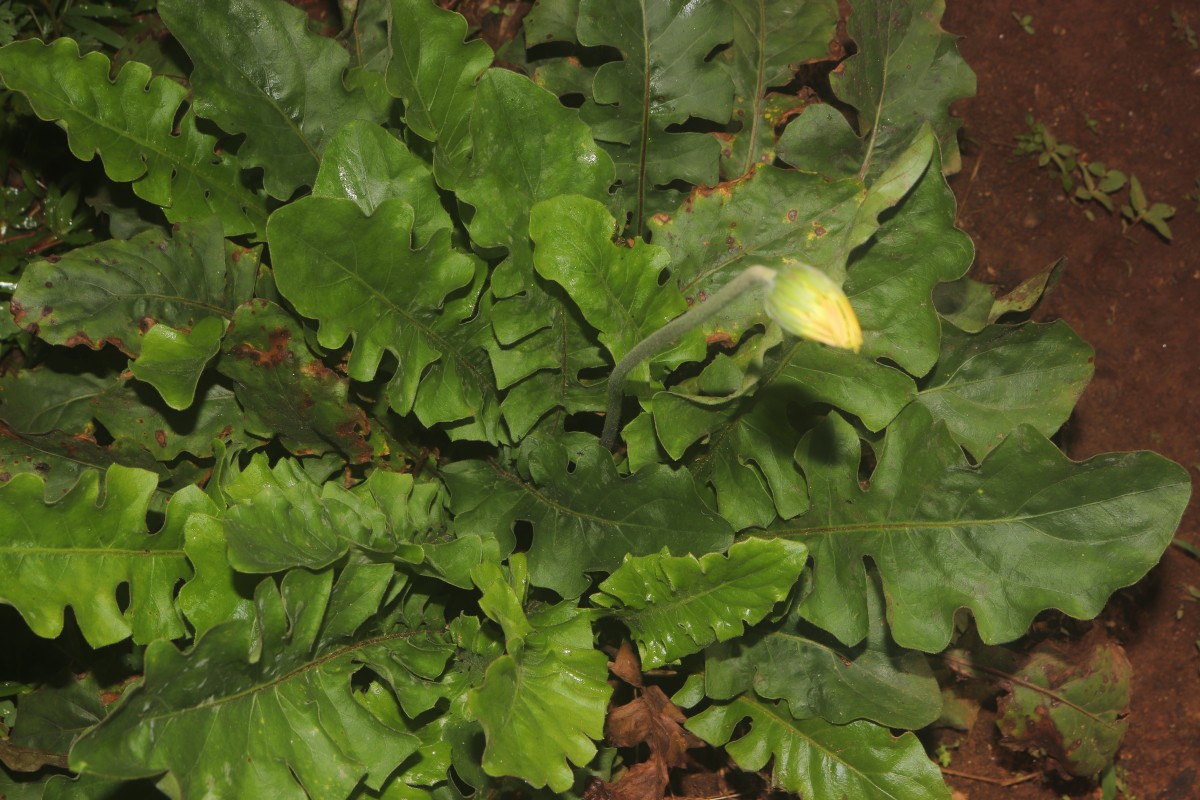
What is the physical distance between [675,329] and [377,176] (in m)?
0.95

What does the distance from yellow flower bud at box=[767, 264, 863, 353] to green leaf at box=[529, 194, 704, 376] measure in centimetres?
90

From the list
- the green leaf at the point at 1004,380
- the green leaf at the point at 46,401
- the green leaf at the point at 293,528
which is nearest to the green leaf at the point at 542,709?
the green leaf at the point at 293,528

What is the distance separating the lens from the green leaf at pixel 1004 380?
2553 mm

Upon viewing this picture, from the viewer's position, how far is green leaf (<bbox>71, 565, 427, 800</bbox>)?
1849mm

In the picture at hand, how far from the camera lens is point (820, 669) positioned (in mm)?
2574

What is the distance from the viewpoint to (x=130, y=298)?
2.50 metres

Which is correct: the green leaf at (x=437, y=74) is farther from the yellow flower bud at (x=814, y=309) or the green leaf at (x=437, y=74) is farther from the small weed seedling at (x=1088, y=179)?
the small weed seedling at (x=1088, y=179)

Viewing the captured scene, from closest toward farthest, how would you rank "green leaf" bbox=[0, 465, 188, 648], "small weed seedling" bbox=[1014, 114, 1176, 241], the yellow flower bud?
the yellow flower bud < "green leaf" bbox=[0, 465, 188, 648] < "small weed seedling" bbox=[1014, 114, 1176, 241]

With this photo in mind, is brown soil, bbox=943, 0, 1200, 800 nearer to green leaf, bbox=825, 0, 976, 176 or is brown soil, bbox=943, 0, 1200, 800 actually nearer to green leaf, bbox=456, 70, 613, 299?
green leaf, bbox=825, 0, 976, 176

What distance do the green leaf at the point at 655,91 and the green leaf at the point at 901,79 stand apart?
0.27 m

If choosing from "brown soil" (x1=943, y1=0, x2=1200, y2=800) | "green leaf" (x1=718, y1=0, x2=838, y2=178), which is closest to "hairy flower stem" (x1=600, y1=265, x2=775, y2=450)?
"green leaf" (x1=718, y1=0, x2=838, y2=178)

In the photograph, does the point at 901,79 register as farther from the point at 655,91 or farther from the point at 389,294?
the point at 389,294

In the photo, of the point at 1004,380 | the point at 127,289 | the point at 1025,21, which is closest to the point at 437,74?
the point at 127,289


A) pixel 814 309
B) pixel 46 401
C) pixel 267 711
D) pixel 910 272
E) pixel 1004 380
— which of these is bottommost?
pixel 267 711
